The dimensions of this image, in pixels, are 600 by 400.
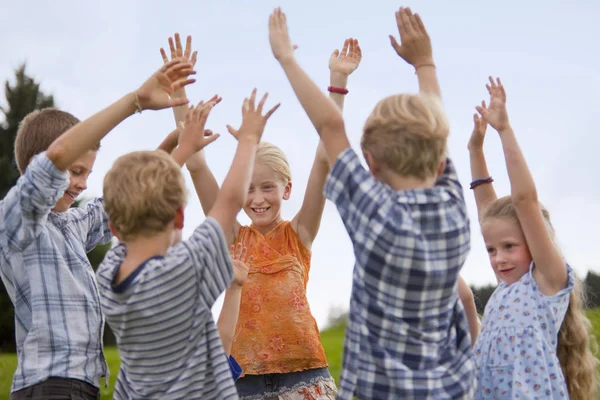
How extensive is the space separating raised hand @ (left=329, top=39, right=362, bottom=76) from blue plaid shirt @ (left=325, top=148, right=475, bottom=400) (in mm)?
1060

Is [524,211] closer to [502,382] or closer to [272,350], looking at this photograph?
[502,382]

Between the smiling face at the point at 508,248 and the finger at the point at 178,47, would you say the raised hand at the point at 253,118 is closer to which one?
the finger at the point at 178,47

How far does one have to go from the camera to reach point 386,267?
118 inches

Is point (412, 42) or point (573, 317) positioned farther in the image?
point (573, 317)

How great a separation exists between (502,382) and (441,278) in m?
0.98

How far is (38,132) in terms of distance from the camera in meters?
3.80

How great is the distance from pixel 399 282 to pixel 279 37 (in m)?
1.24

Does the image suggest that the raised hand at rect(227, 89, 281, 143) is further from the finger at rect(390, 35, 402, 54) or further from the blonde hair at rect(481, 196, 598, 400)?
the blonde hair at rect(481, 196, 598, 400)

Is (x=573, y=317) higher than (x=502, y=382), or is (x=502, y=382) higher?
(x=573, y=317)

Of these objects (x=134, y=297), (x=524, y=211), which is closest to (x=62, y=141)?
(x=134, y=297)

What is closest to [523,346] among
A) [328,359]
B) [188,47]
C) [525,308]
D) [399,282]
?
[525,308]

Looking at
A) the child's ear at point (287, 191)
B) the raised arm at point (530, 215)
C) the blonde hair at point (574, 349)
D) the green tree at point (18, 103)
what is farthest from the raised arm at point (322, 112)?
the green tree at point (18, 103)

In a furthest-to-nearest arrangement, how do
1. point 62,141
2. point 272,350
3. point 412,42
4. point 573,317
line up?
point 272,350
point 573,317
point 412,42
point 62,141

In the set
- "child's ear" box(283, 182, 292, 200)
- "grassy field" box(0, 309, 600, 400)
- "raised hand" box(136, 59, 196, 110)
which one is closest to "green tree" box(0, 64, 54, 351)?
"grassy field" box(0, 309, 600, 400)
